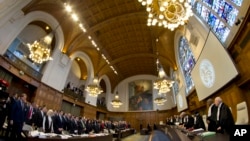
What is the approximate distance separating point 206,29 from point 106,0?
7211 millimetres

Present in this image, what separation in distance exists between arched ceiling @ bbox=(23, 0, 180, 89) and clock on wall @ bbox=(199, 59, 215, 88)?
6.39 m

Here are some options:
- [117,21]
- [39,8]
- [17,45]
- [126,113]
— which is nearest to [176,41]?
[117,21]

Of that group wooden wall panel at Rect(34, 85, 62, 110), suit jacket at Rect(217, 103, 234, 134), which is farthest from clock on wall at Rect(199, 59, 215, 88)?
wooden wall panel at Rect(34, 85, 62, 110)

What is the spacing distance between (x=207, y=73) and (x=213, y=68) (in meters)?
0.84

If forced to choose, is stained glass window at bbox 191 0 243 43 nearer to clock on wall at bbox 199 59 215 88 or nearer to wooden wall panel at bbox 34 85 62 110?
clock on wall at bbox 199 59 215 88

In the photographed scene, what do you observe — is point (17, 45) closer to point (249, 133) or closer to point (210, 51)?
point (210, 51)

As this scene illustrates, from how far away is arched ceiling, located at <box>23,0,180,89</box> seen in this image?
11117 millimetres

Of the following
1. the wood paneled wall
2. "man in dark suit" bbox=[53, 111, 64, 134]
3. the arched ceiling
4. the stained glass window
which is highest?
the arched ceiling

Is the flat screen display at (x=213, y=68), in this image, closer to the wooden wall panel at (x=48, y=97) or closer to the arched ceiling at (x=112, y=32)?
the arched ceiling at (x=112, y=32)

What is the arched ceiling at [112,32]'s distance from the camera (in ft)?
36.5

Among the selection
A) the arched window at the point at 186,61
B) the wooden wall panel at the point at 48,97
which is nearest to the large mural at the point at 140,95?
the arched window at the point at 186,61

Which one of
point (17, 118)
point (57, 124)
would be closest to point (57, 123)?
point (57, 124)

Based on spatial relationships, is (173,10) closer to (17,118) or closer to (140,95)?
(17,118)

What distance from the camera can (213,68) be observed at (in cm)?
621
